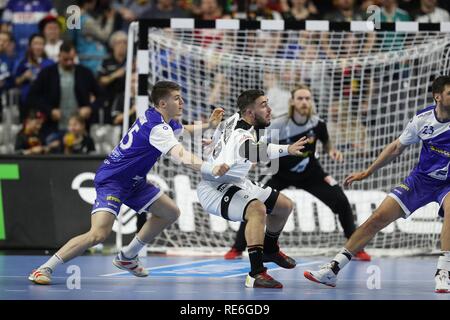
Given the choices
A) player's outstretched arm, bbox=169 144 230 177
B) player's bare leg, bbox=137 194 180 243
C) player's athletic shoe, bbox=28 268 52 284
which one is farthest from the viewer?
player's bare leg, bbox=137 194 180 243

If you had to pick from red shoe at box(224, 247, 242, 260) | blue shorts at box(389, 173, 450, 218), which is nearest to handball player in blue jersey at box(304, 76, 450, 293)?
blue shorts at box(389, 173, 450, 218)

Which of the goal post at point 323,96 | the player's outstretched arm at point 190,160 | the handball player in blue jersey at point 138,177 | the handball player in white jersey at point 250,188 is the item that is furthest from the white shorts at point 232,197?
the goal post at point 323,96

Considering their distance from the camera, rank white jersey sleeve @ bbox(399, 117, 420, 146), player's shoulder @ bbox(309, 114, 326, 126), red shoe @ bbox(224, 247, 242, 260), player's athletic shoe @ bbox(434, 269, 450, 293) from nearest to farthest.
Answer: player's athletic shoe @ bbox(434, 269, 450, 293), white jersey sleeve @ bbox(399, 117, 420, 146), player's shoulder @ bbox(309, 114, 326, 126), red shoe @ bbox(224, 247, 242, 260)

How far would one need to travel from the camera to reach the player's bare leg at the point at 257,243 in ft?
27.4

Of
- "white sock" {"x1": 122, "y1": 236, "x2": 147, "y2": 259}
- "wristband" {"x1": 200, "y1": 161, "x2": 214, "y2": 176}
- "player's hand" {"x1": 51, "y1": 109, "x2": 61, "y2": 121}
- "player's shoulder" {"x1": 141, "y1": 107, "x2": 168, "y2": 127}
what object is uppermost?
"player's shoulder" {"x1": 141, "y1": 107, "x2": 168, "y2": 127}

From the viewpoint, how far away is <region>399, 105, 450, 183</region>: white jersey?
8414 millimetres

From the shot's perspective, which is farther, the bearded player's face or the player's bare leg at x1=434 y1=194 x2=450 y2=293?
the bearded player's face

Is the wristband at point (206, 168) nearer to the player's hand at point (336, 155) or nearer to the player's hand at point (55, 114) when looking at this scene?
the player's hand at point (336, 155)

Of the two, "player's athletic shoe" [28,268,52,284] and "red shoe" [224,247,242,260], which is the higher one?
"player's athletic shoe" [28,268,52,284]

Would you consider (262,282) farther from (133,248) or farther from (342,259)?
(133,248)

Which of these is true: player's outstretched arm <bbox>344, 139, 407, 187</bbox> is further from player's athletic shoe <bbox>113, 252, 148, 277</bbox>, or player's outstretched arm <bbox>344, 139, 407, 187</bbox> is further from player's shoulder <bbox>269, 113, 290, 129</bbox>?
player's shoulder <bbox>269, 113, 290, 129</bbox>

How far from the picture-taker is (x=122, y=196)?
347 inches

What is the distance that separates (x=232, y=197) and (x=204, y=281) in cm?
108
